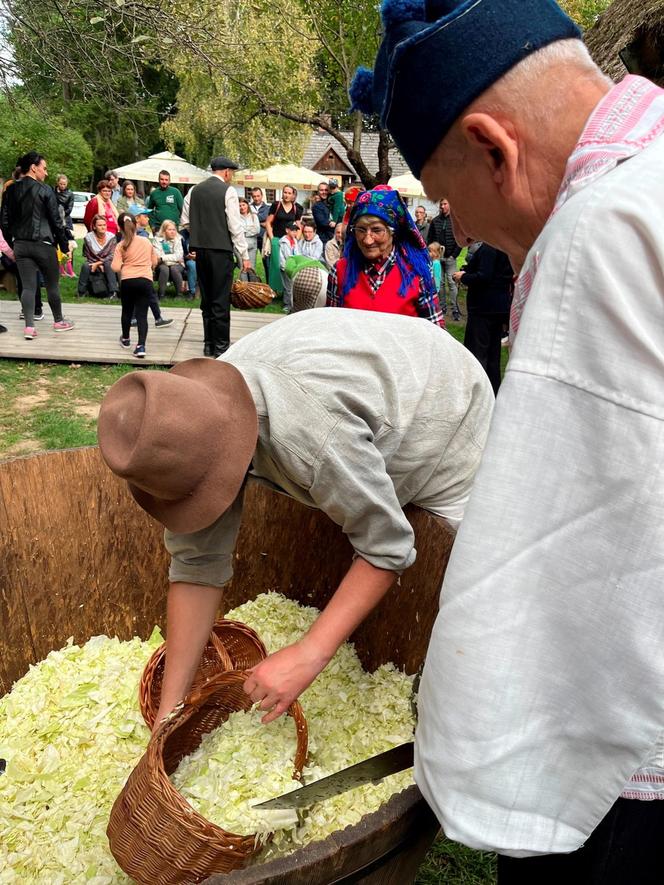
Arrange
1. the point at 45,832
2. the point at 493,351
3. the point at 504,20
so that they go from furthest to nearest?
the point at 493,351 → the point at 45,832 → the point at 504,20

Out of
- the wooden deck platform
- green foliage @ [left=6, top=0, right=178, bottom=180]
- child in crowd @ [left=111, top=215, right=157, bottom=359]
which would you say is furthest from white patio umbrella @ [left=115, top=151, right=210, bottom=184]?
green foliage @ [left=6, top=0, right=178, bottom=180]

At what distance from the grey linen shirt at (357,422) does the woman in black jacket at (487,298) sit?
3828 mm

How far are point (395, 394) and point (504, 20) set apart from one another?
38.2 inches

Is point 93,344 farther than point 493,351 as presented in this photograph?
Yes

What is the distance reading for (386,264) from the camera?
4.24 metres

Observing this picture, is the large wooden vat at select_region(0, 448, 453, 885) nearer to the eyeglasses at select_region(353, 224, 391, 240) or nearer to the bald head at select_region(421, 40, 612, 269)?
the bald head at select_region(421, 40, 612, 269)

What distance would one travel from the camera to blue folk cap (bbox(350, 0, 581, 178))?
0.81 metres

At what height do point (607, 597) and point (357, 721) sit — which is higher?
point (607, 597)

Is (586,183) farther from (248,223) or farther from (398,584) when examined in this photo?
(248,223)

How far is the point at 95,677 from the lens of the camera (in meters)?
2.50

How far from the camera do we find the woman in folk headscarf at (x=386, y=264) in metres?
4.15

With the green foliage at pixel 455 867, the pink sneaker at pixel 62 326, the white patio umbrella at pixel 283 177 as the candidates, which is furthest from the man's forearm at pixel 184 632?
the white patio umbrella at pixel 283 177

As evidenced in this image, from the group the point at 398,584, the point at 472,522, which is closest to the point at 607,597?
the point at 472,522

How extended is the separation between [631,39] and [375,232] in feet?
9.58
